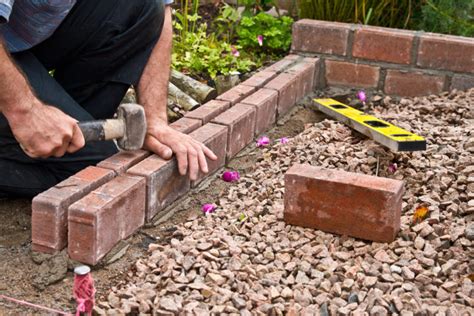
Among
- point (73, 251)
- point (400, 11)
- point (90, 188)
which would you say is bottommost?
point (73, 251)

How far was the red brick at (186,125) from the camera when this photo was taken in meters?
3.22

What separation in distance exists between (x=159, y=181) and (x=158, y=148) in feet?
0.51

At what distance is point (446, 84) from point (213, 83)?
51.4 inches

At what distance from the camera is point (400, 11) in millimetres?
4719

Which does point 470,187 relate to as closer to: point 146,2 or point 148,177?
point 148,177

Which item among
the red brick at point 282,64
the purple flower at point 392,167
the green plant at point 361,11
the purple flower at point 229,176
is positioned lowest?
the purple flower at point 229,176

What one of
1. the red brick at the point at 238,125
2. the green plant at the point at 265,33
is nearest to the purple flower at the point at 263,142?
the red brick at the point at 238,125

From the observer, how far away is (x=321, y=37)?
4.45 meters

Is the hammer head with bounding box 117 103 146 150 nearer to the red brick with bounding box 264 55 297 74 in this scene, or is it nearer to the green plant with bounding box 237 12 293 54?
the red brick with bounding box 264 55 297 74

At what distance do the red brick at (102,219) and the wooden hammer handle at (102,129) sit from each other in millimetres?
156

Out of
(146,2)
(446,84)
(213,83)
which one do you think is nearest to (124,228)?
(146,2)

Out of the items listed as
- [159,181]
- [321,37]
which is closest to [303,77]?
[321,37]

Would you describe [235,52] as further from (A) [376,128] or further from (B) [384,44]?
(A) [376,128]

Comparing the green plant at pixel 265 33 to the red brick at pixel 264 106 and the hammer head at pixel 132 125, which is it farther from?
the hammer head at pixel 132 125
